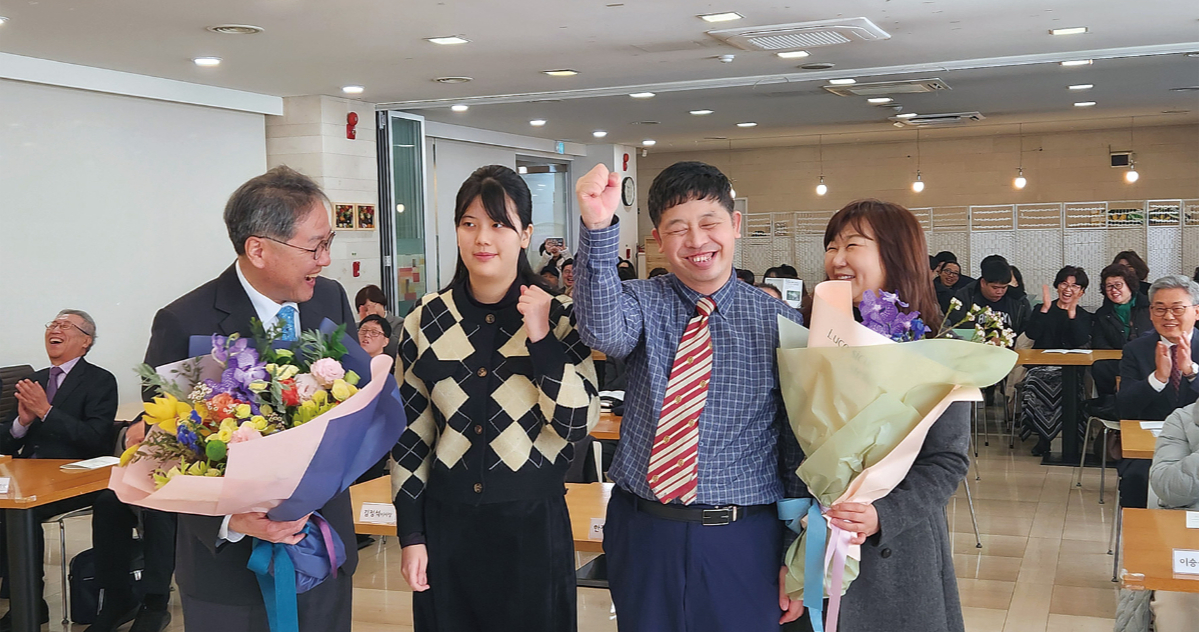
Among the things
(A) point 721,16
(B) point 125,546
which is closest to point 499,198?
(B) point 125,546

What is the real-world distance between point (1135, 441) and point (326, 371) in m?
4.31

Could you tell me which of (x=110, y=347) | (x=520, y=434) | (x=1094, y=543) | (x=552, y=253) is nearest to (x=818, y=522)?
(x=520, y=434)

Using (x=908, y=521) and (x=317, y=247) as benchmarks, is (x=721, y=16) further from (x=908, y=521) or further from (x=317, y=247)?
(x=908, y=521)

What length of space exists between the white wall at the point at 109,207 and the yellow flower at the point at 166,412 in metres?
5.91

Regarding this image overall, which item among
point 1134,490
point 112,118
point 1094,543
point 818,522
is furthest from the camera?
point 112,118

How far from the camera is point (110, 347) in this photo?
309 inches

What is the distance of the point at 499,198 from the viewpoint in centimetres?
→ 232

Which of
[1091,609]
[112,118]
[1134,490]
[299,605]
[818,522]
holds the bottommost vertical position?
[1091,609]

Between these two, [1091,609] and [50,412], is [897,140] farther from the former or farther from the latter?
[50,412]

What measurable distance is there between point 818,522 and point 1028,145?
49.0ft

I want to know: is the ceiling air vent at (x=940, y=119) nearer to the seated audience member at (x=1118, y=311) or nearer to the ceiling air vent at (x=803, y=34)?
the seated audience member at (x=1118, y=311)

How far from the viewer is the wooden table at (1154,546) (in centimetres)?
274

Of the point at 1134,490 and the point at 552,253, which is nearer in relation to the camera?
the point at 1134,490

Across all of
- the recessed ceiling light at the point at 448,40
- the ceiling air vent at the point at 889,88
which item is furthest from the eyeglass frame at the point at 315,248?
the ceiling air vent at the point at 889,88
